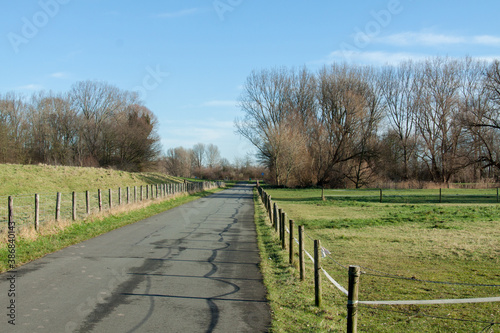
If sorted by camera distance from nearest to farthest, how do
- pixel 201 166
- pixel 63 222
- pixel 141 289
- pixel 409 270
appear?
pixel 141 289 → pixel 409 270 → pixel 63 222 → pixel 201 166

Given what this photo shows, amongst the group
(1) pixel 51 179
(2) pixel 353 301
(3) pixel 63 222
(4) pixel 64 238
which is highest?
(1) pixel 51 179

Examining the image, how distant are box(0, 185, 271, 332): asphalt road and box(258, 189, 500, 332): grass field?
2.58 feet

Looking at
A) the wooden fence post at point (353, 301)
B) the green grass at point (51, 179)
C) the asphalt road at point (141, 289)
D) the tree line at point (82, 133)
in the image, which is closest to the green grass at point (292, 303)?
the asphalt road at point (141, 289)

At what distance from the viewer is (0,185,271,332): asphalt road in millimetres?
5586

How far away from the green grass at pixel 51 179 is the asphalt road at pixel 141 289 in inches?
915

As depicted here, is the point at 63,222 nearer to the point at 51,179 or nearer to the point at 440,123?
the point at 51,179

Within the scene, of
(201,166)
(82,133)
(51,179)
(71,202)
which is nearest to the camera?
(71,202)

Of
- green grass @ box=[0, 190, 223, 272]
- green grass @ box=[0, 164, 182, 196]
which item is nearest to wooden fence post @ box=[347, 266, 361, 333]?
green grass @ box=[0, 190, 223, 272]

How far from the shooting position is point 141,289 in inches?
289

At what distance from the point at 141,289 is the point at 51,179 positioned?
1359 inches

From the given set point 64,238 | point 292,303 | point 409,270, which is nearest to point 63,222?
point 64,238

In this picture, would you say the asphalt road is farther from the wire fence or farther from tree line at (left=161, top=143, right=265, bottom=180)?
tree line at (left=161, top=143, right=265, bottom=180)

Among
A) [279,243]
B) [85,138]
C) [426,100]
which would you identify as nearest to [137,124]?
[85,138]

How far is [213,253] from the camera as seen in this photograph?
36.7ft
